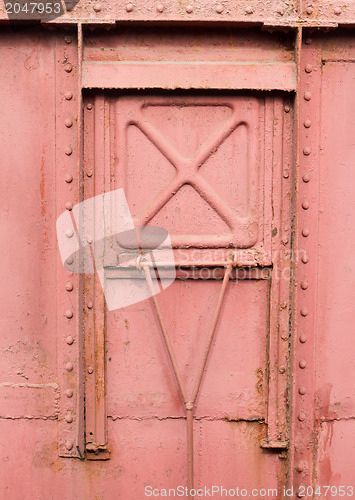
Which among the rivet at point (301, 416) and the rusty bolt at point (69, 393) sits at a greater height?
the rusty bolt at point (69, 393)

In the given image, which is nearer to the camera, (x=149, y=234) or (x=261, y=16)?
(x=261, y=16)

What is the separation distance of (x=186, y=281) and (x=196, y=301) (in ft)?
0.37

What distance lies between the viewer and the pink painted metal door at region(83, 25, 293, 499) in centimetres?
204

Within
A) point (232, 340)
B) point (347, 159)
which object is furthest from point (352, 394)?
point (347, 159)

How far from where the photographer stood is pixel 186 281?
6.84 feet

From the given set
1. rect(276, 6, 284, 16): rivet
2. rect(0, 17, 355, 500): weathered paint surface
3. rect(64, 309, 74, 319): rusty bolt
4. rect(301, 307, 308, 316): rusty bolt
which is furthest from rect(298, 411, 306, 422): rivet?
rect(276, 6, 284, 16): rivet

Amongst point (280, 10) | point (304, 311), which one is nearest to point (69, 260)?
point (304, 311)

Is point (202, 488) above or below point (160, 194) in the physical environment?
below

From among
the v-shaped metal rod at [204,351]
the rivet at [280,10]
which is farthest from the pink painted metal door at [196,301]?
the rivet at [280,10]

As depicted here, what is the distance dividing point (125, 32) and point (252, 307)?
1490 millimetres

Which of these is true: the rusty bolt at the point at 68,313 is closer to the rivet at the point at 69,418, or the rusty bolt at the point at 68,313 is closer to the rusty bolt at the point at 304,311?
the rivet at the point at 69,418

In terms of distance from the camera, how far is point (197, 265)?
6.72ft

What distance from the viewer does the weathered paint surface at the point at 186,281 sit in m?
2.02

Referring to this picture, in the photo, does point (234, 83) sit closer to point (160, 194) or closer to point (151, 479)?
point (160, 194)
